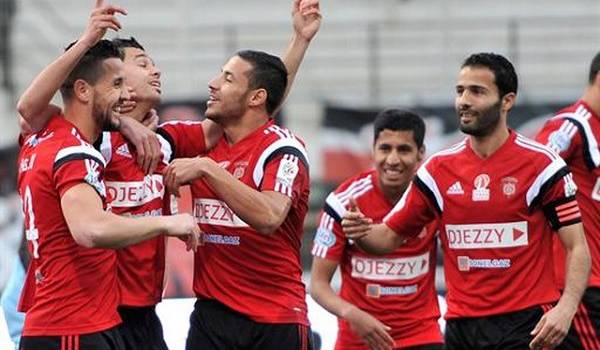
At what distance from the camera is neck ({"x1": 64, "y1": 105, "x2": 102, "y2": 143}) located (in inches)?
277

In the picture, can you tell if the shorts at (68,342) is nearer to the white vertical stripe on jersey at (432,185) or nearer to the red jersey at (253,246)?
the red jersey at (253,246)

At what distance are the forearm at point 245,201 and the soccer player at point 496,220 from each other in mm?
699

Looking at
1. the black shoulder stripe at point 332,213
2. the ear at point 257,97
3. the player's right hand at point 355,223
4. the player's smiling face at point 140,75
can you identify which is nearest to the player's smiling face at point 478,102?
the player's right hand at point 355,223

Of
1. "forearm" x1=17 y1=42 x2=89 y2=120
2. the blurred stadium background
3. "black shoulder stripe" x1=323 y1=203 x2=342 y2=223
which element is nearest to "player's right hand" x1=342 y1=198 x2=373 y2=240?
"black shoulder stripe" x1=323 y1=203 x2=342 y2=223

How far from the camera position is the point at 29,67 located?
57.9ft

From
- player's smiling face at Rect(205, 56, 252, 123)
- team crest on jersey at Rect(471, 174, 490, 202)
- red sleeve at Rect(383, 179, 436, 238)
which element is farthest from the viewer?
red sleeve at Rect(383, 179, 436, 238)

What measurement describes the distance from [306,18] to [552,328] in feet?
7.47

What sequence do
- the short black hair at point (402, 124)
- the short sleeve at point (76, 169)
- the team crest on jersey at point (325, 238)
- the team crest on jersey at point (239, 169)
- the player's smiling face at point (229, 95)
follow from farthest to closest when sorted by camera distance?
the short black hair at point (402, 124), the team crest on jersey at point (325, 238), the player's smiling face at point (229, 95), the team crest on jersey at point (239, 169), the short sleeve at point (76, 169)

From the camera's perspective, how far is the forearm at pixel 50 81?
683cm

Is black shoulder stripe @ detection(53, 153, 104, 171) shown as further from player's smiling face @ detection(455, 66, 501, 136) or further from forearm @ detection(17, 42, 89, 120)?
player's smiling face @ detection(455, 66, 501, 136)

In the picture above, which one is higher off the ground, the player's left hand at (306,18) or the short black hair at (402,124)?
the player's left hand at (306,18)

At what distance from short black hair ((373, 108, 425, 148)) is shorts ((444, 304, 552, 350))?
1.58 metres

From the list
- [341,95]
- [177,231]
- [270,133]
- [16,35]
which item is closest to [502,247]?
[270,133]

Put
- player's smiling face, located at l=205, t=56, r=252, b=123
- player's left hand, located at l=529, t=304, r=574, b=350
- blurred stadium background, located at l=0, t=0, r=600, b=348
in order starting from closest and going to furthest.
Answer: player's left hand, located at l=529, t=304, r=574, b=350, player's smiling face, located at l=205, t=56, r=252, b=123, blurred stadium background, located at l=0, t=0, r=600, b=348
